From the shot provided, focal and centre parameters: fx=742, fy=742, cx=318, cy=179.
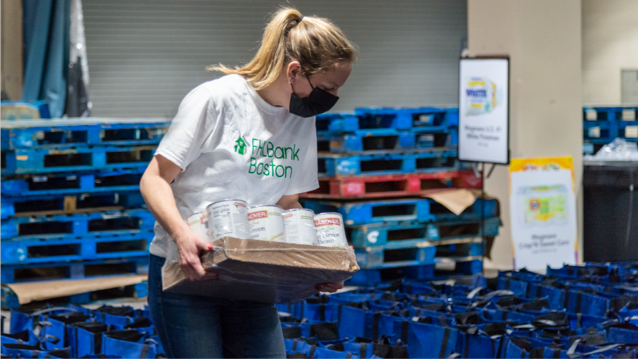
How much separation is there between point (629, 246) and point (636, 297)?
9.80 ft

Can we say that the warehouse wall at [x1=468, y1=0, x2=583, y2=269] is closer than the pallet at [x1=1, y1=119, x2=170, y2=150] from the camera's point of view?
No

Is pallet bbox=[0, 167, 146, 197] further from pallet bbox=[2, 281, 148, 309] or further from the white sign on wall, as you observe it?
the white sign on wall

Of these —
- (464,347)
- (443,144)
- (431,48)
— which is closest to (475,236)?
(443,144)

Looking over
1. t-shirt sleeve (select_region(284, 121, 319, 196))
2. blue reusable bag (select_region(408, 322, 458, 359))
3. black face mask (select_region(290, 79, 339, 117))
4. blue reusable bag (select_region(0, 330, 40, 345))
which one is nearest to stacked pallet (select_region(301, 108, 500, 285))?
blue reusable bag (select_region(408, 322, 458, 359))

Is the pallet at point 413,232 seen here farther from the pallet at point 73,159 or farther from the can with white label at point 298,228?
the can with white label at point 298,228

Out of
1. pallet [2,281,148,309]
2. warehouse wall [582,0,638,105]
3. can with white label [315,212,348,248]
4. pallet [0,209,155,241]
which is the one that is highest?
warehouse wall [582,0,638,105]

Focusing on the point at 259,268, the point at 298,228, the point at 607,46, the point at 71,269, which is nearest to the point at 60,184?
the point at 71,269

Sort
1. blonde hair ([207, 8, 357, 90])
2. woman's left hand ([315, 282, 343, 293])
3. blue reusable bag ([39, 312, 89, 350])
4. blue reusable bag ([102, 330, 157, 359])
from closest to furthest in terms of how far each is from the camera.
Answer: blonde hair ([207, 8, 357, 90]), woman's left hand ([315, 282, 343, 293]), blue reusable bag ([102, 330, 157, 359]), blue reusable bag ([39, 312, 89, 350])

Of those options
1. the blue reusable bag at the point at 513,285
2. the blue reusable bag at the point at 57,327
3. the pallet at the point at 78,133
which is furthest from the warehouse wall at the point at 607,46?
the blue reusable bag at the point at 57,327

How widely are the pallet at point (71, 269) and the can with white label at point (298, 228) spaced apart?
448cm

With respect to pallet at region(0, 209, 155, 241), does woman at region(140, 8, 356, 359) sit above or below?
above

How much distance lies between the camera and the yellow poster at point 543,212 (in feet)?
22.8

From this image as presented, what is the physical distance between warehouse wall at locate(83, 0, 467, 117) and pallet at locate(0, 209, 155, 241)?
440 cm

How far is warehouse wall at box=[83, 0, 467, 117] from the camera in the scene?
36.0 ft
